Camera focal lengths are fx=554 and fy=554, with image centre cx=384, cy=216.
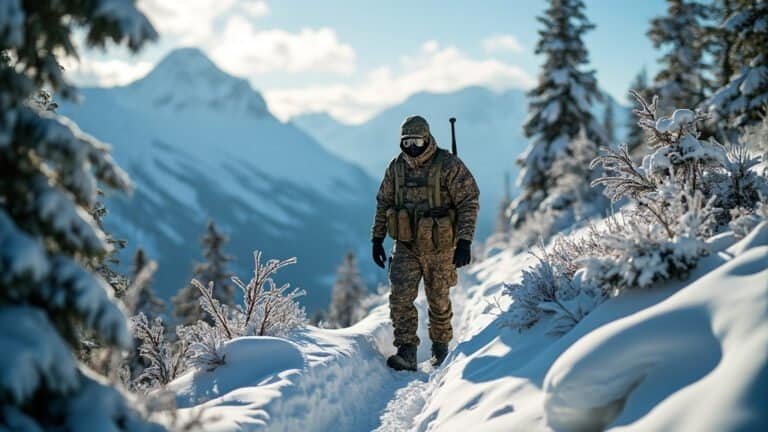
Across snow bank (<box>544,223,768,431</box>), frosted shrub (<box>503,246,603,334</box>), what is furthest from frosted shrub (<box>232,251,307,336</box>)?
snow bank (<box>544,223,768,431</box>)

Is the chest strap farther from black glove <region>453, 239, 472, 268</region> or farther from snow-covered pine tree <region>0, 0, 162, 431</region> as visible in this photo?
snow-covered pine tree <region>0, 0, 162, 431</region>

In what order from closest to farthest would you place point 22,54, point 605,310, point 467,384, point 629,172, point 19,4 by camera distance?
point 19,4, point 22,54, point 605,310, point 467,384, point 629,172

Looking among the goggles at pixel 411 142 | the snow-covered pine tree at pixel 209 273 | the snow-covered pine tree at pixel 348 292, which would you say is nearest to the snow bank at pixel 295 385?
the goggles at pixel 411 142

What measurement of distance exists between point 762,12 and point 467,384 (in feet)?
46.7

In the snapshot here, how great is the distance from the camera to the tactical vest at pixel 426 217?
6289 mm

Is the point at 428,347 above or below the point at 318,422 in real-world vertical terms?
below

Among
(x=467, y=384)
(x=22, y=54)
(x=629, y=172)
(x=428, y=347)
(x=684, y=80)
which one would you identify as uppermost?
(x=684, y=80)

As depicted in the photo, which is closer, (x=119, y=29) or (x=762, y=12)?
(x=119, y=29)

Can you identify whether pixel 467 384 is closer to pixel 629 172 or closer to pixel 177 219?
pixel 629 172

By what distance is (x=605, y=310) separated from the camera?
336 centimetres

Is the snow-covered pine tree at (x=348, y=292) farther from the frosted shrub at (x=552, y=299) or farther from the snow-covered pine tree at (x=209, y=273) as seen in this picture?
the frosted shrub at (x=552, y=299)

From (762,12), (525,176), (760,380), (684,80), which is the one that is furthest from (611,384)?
(684,80)

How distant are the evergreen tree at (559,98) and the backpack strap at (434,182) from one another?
528 inches

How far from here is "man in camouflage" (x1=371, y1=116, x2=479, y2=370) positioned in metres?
6.31
